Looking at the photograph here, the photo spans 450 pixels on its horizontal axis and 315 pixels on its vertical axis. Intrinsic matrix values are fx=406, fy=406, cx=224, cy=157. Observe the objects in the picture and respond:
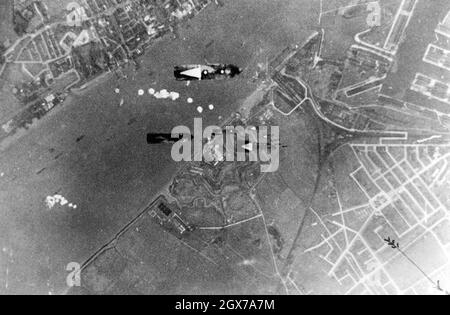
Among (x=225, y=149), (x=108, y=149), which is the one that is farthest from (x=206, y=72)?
(x=108, y=149)

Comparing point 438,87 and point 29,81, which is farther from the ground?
point 29,81

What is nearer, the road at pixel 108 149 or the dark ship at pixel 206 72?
the road at pixel 108 149

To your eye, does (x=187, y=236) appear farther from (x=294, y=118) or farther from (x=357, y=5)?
(x=357, y=5)

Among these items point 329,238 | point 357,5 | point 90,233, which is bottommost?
point 329,238

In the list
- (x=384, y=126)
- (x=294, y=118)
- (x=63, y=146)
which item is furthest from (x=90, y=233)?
(x=384, y=126)

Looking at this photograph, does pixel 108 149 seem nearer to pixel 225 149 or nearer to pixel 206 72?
pixel 225 149
